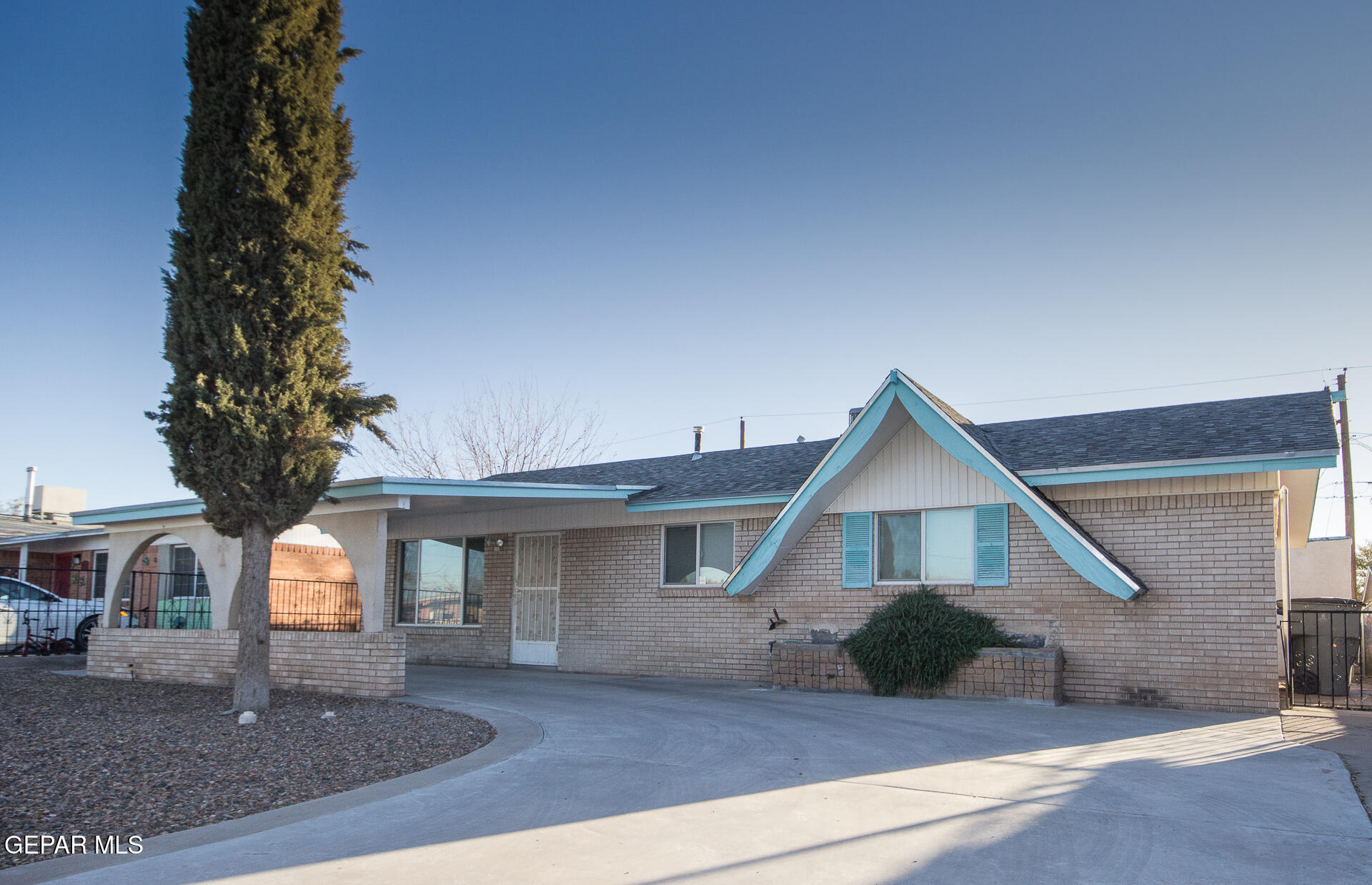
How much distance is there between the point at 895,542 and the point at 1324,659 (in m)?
7.00

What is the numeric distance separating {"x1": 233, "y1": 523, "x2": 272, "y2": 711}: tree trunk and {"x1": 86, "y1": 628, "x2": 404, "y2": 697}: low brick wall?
63.7 inches

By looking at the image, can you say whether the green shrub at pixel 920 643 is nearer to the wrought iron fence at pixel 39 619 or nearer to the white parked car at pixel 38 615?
the white parked car at pixel 38 615

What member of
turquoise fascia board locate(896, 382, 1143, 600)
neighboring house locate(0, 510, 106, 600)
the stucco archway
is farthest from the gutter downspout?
neighboring house locate(0, 510, 106, 600)

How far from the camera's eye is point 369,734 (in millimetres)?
8992

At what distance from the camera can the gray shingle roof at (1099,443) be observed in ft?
38.4

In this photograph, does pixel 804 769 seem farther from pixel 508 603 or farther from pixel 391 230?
pixel 391 230

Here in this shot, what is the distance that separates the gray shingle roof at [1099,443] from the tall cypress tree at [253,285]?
6.83 m

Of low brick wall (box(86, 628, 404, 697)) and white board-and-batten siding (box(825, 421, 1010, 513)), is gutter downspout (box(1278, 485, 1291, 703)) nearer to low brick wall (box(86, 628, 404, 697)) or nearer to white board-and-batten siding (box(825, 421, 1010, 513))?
white board-and-batten siding (box(825, 421, 1010, 513))

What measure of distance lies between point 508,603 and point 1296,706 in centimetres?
1275

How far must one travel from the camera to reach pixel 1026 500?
11992mm

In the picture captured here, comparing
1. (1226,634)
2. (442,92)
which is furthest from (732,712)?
(442,92)

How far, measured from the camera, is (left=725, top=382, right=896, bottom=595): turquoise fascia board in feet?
43.0

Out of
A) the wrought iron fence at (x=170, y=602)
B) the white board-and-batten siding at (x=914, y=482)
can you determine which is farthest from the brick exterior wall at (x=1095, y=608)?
the wrought iron fence at (x=170, y=602)

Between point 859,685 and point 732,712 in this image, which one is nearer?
point 732,712
